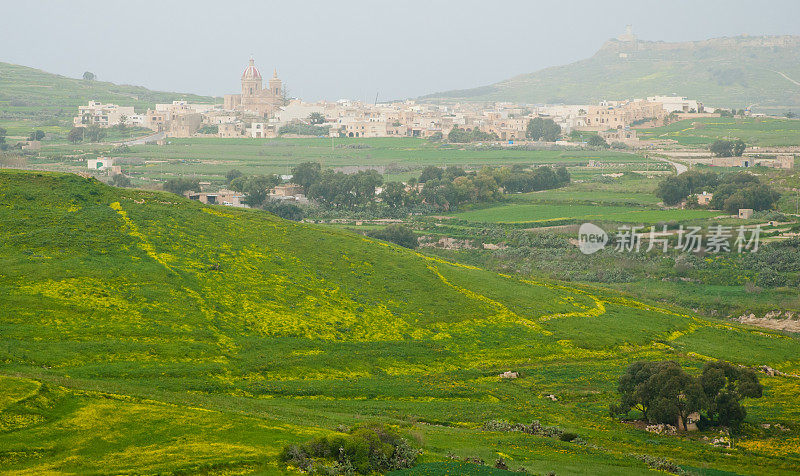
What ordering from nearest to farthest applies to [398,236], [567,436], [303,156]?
[567,436] < [398,236] < [303,156]

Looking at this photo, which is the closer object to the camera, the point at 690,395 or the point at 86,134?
the point at 690,395

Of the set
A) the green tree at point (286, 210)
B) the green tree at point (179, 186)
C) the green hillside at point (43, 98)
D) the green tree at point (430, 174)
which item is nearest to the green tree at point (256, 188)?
the green tree at point (286, 210)

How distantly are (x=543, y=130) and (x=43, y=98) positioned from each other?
94421 millimetres

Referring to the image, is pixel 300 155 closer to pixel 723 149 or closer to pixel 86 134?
pixel 86 134

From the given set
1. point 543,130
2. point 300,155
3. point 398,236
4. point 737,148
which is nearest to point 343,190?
point 398,236

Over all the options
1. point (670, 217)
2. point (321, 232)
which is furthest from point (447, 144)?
point (321, 232)

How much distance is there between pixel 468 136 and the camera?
152m

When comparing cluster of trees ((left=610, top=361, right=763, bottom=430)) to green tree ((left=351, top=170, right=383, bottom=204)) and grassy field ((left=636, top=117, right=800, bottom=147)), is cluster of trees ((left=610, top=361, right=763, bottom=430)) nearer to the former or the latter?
green tree ((left=351, top=170, right=383, bottom=204))

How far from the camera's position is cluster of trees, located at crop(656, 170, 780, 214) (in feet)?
246

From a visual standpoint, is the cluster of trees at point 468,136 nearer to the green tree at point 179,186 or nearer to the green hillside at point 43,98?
the green hillside at point 43,98

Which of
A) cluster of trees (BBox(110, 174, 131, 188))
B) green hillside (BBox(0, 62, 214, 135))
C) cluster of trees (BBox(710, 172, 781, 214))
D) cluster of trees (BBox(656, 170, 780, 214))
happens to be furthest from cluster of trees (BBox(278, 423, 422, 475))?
green hillside (BBox(0, 62, 214, 135))

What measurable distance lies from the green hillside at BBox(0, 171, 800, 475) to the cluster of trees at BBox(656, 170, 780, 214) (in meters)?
31.2

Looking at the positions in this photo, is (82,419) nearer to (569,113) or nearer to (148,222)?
(148,222)

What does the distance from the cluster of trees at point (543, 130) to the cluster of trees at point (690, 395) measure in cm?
12206
